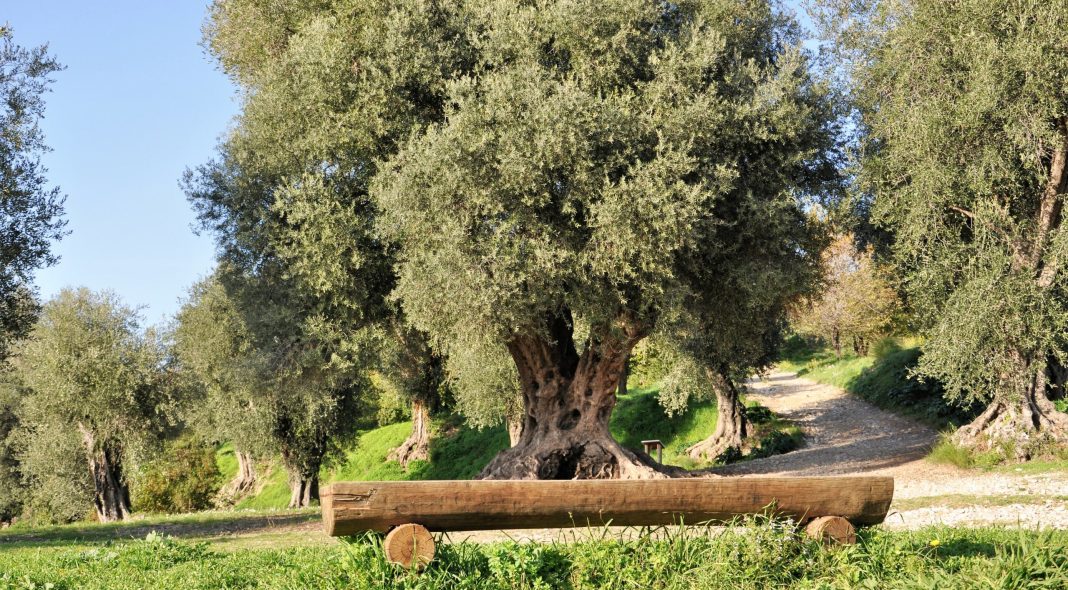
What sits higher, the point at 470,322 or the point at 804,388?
the point at 470,322

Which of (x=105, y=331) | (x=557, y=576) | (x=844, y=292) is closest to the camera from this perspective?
(x=557, y=576)

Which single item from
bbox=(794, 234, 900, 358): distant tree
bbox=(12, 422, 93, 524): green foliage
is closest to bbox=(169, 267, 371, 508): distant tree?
bbox=(12, 422, 93, 524): green foliage

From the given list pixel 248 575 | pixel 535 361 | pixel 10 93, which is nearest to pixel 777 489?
pixel 248 575

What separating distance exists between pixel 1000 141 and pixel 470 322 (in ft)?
42.1

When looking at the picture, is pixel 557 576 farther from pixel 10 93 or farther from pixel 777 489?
pixel 10 93

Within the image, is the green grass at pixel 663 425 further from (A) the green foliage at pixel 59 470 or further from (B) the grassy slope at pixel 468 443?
(A) the green foliage at pixel 59 470

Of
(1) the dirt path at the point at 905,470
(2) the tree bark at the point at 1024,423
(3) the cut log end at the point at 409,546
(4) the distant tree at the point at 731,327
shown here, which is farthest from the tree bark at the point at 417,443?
(3) the cut log end at the point at 409,546

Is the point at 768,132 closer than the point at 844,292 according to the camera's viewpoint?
Yes

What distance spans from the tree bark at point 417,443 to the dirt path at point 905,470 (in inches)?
703

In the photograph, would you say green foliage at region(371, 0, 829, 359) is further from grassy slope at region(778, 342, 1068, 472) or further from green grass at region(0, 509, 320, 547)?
green grass at region(0, 509, 320, 547)

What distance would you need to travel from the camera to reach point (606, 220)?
16.7 m

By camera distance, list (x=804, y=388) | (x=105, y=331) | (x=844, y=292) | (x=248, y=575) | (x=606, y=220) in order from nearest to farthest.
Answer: (x=248, y=575)
(x=606, y=220)
(x=105, y=331)
(x=804, y=388)
(x=844, y=292)

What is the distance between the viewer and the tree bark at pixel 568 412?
68.2 feet

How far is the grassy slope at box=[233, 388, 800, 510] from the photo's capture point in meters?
37.8
